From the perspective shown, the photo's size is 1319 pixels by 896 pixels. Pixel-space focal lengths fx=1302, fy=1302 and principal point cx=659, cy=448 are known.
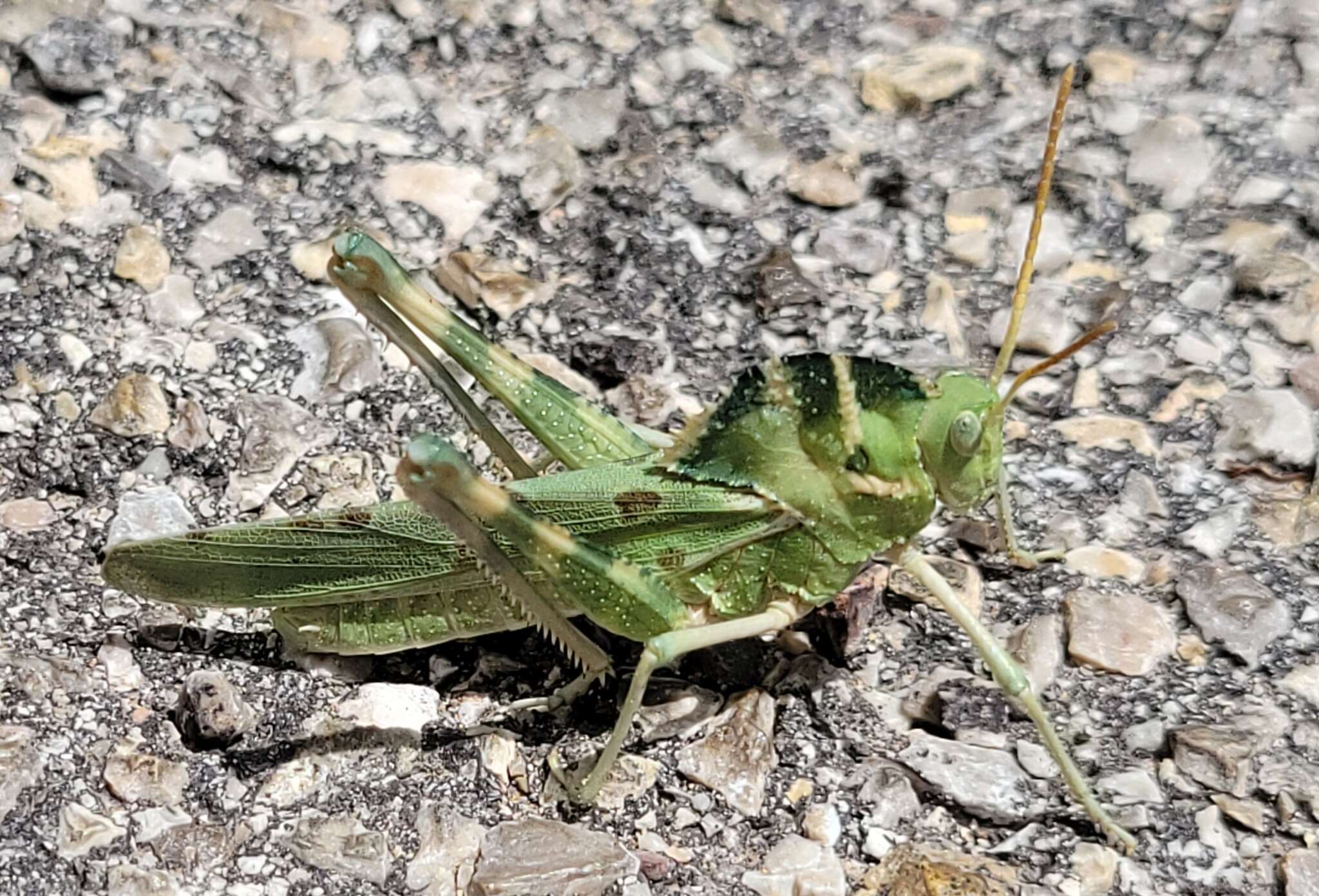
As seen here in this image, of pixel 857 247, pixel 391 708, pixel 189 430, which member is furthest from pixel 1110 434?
pixel 189 430

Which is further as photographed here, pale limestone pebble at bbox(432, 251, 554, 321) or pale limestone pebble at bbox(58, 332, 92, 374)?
pale limestone pebble at bbox(432, 251, 554, 321)

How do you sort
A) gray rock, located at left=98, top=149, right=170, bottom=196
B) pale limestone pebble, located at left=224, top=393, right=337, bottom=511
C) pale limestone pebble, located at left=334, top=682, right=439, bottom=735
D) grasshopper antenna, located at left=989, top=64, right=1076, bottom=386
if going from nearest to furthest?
grasshopper antenna, located at left=989, top=64, right=1076, bottom=386 < pale limestone pebble, located at left=334, top=682, right=439, bottom=735 < pale limestone pebble, located at left=224, top=393, right=337, bottom=511 < gray rock, located at left=98, top=149, right=170, bottom=196

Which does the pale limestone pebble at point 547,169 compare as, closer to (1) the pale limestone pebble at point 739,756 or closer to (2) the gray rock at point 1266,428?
(1) the pale limestone pebble at point 739,756

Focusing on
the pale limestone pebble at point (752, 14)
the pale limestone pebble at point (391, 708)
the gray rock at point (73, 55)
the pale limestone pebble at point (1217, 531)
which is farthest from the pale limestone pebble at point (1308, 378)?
the gray rock at point (73, 55)

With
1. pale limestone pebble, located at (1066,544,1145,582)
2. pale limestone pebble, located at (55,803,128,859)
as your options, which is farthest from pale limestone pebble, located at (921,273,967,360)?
pale limestone pebble, located at (55,803,128,859)

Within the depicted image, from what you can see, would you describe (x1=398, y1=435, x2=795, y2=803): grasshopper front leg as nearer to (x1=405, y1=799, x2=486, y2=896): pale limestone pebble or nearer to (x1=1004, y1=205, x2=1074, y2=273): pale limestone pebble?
(x1=405, y1=799, x2=486, y2=896): pale limestone pebble
